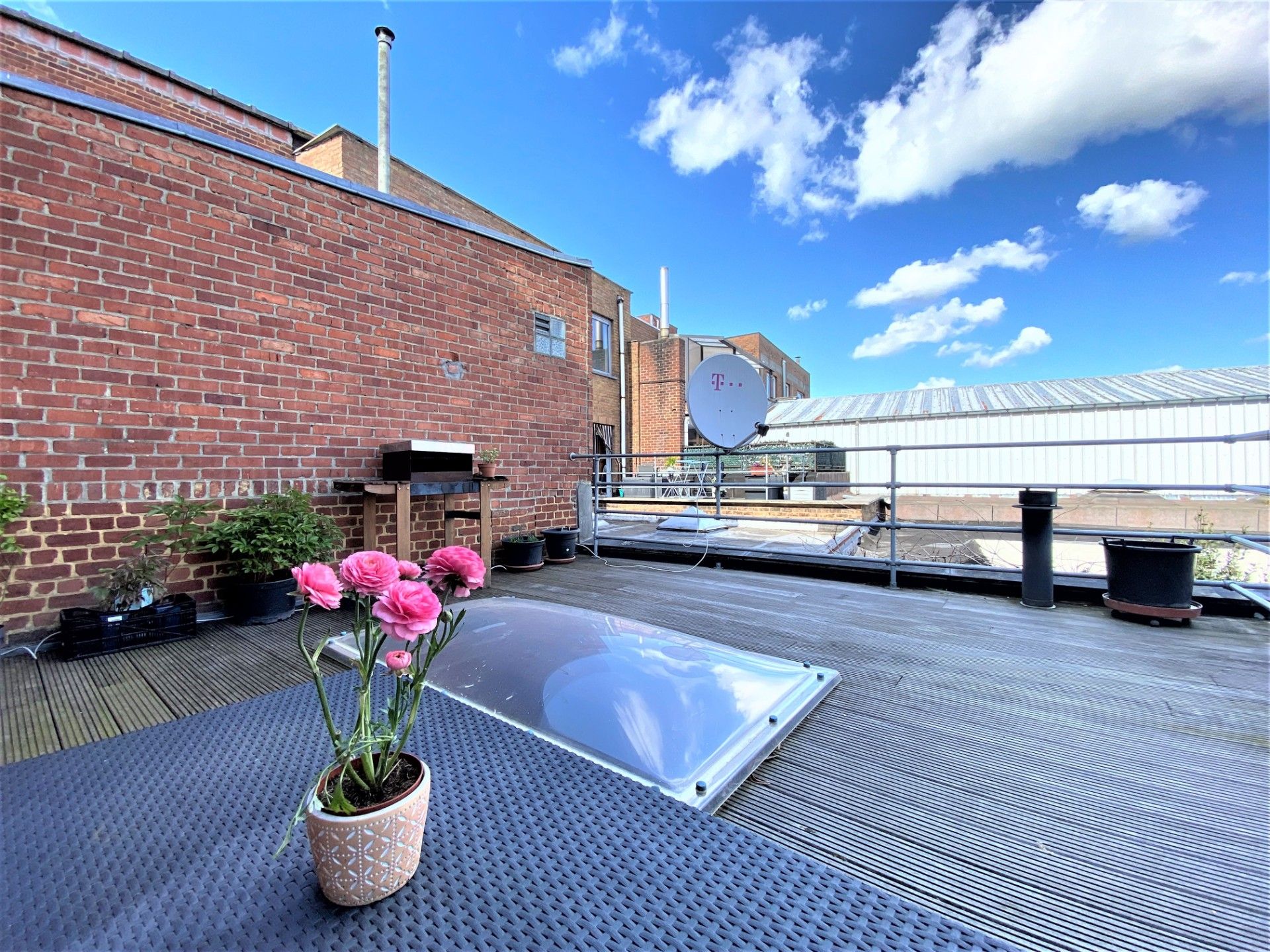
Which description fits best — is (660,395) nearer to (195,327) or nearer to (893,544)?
(893,544)

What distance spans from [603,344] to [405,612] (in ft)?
44.4

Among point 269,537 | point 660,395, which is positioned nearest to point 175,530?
point 269,537

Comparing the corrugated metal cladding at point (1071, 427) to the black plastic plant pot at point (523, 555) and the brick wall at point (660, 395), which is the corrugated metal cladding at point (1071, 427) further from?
the black plastic plant pot at point (523, 555)

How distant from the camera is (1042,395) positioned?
14.9m

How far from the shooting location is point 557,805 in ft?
3.71

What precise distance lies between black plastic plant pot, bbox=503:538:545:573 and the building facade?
27 cm

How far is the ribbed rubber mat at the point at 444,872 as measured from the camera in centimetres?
80

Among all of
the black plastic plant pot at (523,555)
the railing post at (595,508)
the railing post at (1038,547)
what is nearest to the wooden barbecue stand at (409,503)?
the black plastic plant pot at (523,555)

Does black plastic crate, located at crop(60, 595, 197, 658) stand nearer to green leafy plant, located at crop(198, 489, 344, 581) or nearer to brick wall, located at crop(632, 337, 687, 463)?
green leafy plant, located at crop(198, 489, 344, 581)

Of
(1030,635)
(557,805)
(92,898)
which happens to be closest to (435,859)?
(557,805)

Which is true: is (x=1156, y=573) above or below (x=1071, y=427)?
below

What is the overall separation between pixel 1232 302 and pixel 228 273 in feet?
35.8

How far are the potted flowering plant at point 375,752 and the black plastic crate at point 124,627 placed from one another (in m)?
2.27

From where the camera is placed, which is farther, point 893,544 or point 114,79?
point 114,79
